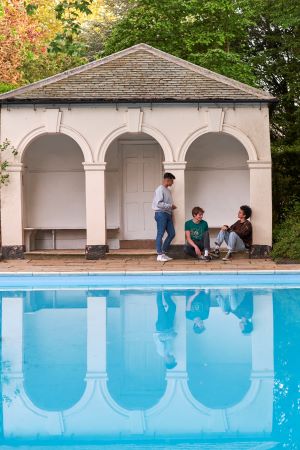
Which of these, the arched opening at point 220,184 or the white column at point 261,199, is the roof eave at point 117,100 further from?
the arched opening at point 220,184

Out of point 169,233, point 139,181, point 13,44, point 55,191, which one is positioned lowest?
point 169,233

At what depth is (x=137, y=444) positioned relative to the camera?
441 cm

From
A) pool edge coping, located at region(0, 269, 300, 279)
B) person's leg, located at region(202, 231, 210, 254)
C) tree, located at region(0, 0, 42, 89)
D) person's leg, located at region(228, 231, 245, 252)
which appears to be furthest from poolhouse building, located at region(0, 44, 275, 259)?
tree, located at region(0, 0, 42, 89)

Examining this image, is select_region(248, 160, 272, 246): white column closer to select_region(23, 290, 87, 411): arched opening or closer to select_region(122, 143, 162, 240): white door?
select_region(122, 143, 162, 240): white door

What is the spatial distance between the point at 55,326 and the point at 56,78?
8.08 meters

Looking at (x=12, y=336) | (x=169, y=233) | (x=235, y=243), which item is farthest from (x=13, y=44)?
(x=12, y=336)

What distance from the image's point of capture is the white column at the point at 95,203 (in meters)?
14.6

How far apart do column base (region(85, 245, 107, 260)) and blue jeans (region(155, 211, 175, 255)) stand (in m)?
1.35

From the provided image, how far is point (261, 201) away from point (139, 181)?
346 centimetres

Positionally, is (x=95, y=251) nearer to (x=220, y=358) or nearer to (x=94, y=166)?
(x=94, y=166)

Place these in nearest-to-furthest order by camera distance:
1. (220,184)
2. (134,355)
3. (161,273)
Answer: (134,355) → (161,273) → (220,184)

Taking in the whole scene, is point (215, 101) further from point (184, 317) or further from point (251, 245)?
point (184, 317)

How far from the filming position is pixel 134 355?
6.90 metres

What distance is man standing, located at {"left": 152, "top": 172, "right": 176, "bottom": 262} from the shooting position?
13.9m
